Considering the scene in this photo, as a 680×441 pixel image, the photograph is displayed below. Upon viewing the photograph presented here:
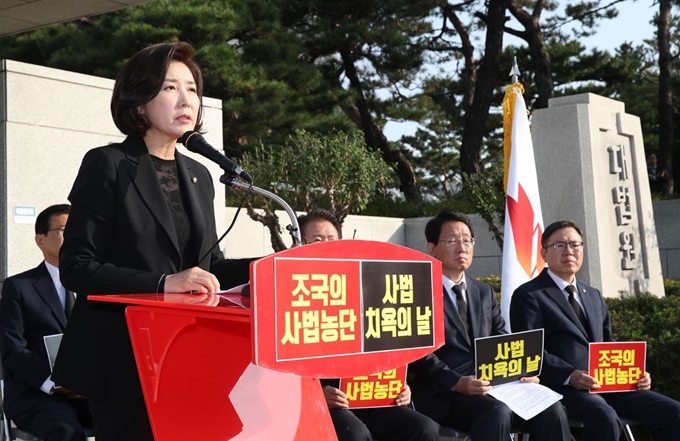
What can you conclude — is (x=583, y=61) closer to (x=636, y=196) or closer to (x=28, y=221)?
(x=636, y=196)

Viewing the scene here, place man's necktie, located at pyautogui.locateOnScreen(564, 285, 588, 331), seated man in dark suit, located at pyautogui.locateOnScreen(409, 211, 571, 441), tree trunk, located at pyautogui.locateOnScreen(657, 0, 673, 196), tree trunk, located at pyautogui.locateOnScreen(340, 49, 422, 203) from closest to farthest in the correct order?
seated man in dark suit, located at pyautogui.locateOnScreen(409, 211, 571, 441) < man's necktie, located at pyautogui.locateOnScreen(564, 285, 588, 331) < tree trunk, located at pyautogui.locateOnScreen(657, 0, 673, 196) < tree trunk, located at pyautogui.locateOnScreen(340, 49, 422, 203)

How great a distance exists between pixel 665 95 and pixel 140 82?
17.6 m

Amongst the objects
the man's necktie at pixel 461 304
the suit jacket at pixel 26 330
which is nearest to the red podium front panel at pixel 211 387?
the suit jacket at pixel 26 330

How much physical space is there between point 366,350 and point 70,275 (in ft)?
2.33

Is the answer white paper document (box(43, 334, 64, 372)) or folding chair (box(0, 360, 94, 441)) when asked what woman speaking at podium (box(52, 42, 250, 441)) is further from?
folding chair (box(0, 360, 94, 441))

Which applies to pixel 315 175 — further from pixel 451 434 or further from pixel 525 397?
pixel 525 397

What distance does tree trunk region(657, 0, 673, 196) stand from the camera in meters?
17.6

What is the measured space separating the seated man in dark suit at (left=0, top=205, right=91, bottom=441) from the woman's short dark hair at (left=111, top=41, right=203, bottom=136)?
1929 millimetres

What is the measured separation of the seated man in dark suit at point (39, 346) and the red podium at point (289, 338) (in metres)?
2.02

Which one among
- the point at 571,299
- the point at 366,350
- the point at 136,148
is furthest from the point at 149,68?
the point at 571,299

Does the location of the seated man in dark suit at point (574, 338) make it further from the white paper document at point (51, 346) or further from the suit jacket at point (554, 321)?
the white paper document at point (51, 346)

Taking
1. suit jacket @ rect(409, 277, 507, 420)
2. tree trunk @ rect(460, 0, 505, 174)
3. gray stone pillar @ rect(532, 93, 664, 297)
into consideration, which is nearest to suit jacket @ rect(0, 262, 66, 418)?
suit jacket @ rect(409, 277, 507, 420)

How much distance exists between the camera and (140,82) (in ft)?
6.45

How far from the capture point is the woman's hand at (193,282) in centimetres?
169
